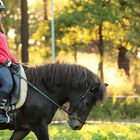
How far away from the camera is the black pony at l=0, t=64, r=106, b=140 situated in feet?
28.0

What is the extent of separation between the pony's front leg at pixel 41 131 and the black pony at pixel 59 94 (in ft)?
0.07

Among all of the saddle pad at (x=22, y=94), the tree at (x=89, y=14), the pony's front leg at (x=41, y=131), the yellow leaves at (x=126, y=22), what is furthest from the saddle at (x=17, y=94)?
the yellow leaves at (x=126, y=22)

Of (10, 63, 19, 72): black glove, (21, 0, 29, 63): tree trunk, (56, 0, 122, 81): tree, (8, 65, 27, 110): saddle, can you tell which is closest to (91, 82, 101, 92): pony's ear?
(8, 65, 27, 110): saddle

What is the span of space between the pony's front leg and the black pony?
2 centimetres

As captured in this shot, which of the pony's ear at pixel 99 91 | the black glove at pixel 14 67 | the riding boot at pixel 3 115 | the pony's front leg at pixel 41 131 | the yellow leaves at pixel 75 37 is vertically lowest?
the yellow leaves at pixel 75 37

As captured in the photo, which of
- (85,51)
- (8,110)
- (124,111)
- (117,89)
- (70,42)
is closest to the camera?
(8,110)

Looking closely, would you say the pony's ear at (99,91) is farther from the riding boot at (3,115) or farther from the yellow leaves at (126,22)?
the yellow leaves at (126,22)

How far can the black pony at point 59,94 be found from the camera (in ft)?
28.0

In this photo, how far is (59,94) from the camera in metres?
8.77

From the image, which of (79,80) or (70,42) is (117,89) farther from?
(79,80)

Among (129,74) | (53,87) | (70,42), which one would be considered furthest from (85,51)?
(53,87)

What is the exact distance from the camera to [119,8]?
31094 mm

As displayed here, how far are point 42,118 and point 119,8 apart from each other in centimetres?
2319

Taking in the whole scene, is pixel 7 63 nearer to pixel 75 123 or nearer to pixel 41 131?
pixel 41 131
